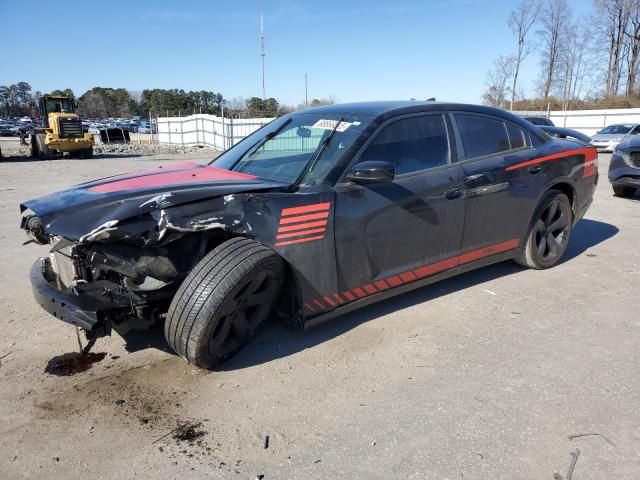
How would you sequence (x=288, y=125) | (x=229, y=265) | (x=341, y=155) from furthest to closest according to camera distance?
(x=288, y=125) < (x=341, y=155) < (x=229, y=265)

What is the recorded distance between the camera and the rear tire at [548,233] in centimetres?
475

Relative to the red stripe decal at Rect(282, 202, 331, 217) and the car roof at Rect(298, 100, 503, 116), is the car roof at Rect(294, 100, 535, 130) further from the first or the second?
the red stripe decal at Rect(282, 202, 331, 217)

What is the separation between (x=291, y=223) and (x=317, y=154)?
0.71m

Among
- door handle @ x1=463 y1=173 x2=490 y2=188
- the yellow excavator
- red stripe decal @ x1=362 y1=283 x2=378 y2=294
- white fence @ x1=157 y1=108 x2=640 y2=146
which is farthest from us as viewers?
white fence @ x1=157 y1=108 x2=640 y2=146

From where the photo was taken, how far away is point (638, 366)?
3.14 metres

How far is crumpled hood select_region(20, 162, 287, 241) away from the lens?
8.97 ft

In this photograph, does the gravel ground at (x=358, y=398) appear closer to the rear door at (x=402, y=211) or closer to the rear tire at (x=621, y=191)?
the rear door at (x=402, y=211)

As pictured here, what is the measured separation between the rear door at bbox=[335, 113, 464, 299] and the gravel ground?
19.4 inches

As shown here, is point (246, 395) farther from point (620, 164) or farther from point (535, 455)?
point (620, 164)

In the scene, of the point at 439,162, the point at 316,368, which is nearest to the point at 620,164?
the point at 439,162

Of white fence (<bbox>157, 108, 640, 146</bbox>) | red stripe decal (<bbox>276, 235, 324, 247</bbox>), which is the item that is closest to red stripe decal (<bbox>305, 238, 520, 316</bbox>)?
red stripe decal (<bbox>276, 235, 324, 247</bbox>)

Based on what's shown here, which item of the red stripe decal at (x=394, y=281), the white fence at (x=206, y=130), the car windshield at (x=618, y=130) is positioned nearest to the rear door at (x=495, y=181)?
the red stripe decal at (x=394, y=281)

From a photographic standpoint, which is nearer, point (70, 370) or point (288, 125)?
point (70, 370)

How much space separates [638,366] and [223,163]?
3.34 metres
